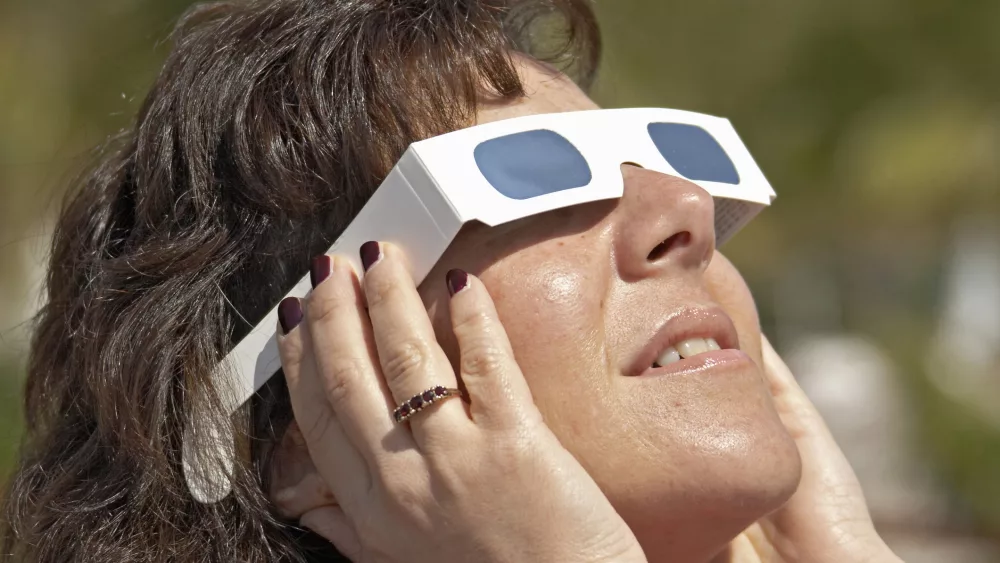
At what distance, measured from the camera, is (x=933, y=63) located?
1359 cm

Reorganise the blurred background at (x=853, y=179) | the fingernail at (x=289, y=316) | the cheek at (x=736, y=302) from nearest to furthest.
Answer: the fingernail at (x=289, y=316), the cheek at (x=736, y=302), the blurred background at (x=853, y=179)

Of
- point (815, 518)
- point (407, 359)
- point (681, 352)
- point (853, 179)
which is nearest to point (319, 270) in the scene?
point (407, 359)

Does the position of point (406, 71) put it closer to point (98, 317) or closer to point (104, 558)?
point (98, 317)

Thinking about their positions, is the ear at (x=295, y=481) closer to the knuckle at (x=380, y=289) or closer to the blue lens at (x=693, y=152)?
the knuckle at (x=380, y=289)

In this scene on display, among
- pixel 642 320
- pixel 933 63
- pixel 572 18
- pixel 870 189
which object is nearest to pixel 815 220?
pixel 870 189

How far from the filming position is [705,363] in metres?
2.14

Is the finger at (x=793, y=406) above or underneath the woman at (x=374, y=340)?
underneath

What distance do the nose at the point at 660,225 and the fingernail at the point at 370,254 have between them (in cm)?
53

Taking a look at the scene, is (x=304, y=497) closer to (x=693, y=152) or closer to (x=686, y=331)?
(x=686, y=331)

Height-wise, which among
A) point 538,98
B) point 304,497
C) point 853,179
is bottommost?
point 304,497

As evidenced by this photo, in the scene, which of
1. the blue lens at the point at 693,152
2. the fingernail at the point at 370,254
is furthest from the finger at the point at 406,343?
the blue lens at the point at 693,152

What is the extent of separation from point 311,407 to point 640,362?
2.35 feet

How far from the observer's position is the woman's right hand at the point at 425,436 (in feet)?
6.31

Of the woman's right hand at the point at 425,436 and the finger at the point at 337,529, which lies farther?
the finger at the point at 337,529
